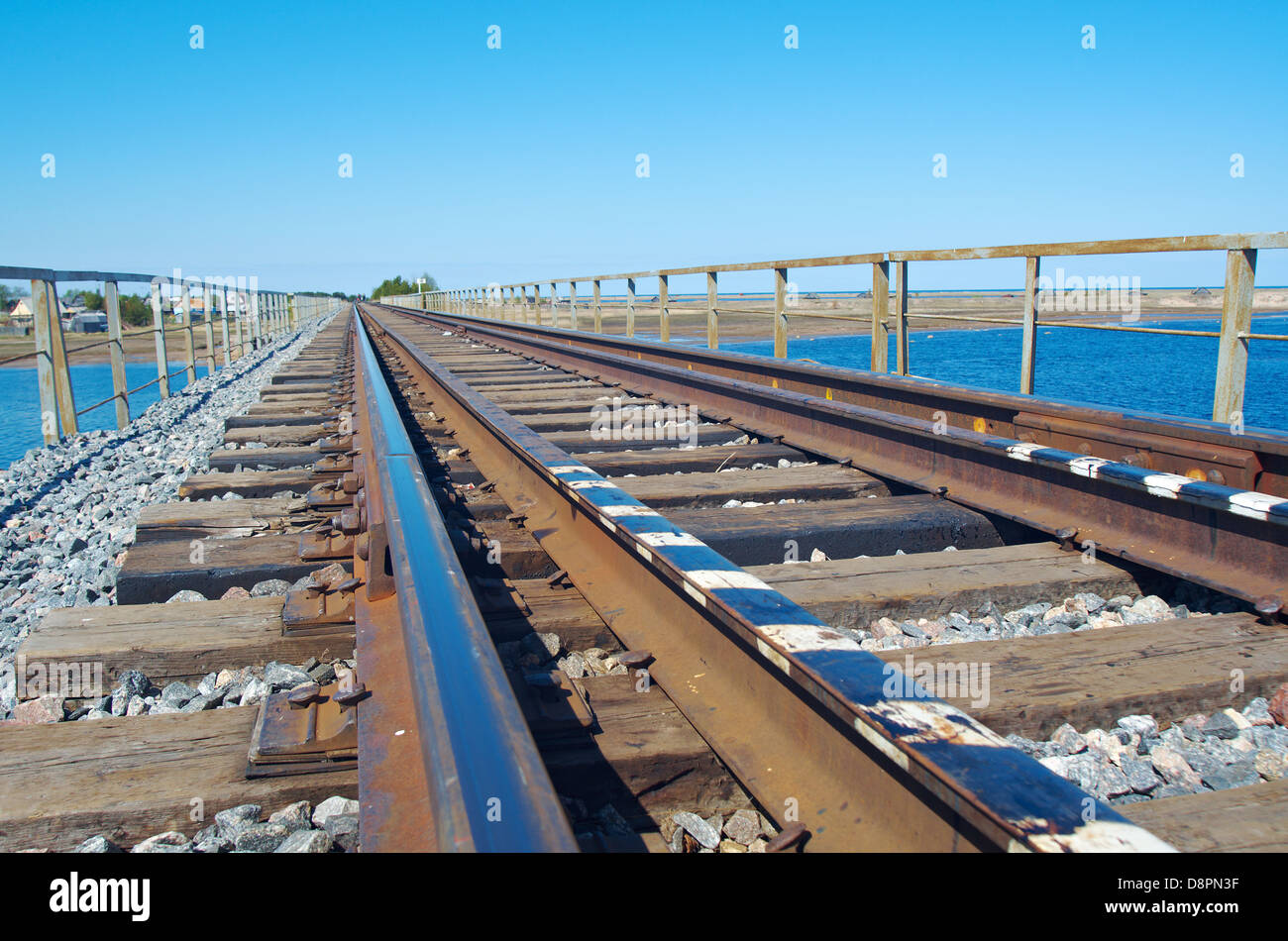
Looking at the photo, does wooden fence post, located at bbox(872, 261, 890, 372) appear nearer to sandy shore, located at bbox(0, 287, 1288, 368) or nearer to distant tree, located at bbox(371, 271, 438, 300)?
sandy shore, located at bbox(0, 287, 1288, 368)

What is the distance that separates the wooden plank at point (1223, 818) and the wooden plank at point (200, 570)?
253 centimetres

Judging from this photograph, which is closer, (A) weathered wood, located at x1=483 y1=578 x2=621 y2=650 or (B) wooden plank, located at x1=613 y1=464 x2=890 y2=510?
(A) weathered wood, located at x1=483 y1=578 x2=621 y2=650

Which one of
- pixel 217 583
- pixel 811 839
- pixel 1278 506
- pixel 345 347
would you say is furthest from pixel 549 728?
pixel 345 347

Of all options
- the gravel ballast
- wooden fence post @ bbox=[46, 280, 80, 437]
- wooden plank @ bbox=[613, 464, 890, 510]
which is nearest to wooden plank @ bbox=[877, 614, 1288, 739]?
wooden plank @ bbox=[613, 464, 890, 510]

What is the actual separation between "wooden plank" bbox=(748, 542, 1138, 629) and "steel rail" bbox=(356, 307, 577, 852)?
42.8 inches

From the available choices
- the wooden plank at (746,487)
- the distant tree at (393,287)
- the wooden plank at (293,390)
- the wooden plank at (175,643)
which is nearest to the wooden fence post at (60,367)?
the wooden plank at (293,390)

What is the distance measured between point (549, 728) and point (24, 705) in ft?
4.44

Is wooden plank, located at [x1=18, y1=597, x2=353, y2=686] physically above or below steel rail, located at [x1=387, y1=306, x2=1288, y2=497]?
below

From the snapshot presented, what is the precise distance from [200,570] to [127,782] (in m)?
1.43

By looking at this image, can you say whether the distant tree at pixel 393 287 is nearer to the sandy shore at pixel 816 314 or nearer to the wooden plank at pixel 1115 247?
the sandy shore at pixel 816 314

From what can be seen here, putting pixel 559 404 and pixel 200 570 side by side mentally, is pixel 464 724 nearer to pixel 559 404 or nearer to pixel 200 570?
pixel 200 570

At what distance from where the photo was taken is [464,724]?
1419 millimetres

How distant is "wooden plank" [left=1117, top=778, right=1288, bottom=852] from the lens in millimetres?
1479
